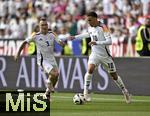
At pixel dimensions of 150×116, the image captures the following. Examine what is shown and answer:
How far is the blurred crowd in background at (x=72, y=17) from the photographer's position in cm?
2956

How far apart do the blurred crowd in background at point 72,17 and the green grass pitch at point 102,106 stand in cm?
732

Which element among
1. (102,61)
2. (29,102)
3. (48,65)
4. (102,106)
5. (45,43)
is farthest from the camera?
(45,43)

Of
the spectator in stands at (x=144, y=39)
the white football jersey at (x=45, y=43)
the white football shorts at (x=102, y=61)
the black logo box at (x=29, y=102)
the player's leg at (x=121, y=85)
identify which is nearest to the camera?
the black logo box at (x=29, y=102)

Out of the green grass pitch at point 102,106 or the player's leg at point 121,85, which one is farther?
the player's leg at point 121,85

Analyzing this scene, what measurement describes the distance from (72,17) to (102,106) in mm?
15496

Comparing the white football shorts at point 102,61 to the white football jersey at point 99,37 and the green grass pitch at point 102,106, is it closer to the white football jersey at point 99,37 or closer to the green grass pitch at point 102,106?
the white football jersey at point 99,37

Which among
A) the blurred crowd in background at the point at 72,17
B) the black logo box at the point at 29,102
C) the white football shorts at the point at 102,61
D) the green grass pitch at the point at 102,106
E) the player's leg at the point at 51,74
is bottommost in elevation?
the green grass pitch at the point at 102,106

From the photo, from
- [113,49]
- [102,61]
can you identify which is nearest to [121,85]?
[102,61]

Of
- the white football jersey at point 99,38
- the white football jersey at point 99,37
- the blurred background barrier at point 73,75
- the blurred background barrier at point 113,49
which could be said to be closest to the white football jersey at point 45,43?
the white football jersey at point 99,37

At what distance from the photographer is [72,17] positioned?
3347 cm

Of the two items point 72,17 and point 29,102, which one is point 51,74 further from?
point 72,17

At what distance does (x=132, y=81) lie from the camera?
73.6 ft

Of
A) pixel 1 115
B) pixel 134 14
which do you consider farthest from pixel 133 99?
pixel 134 14

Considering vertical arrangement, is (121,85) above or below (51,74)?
below
